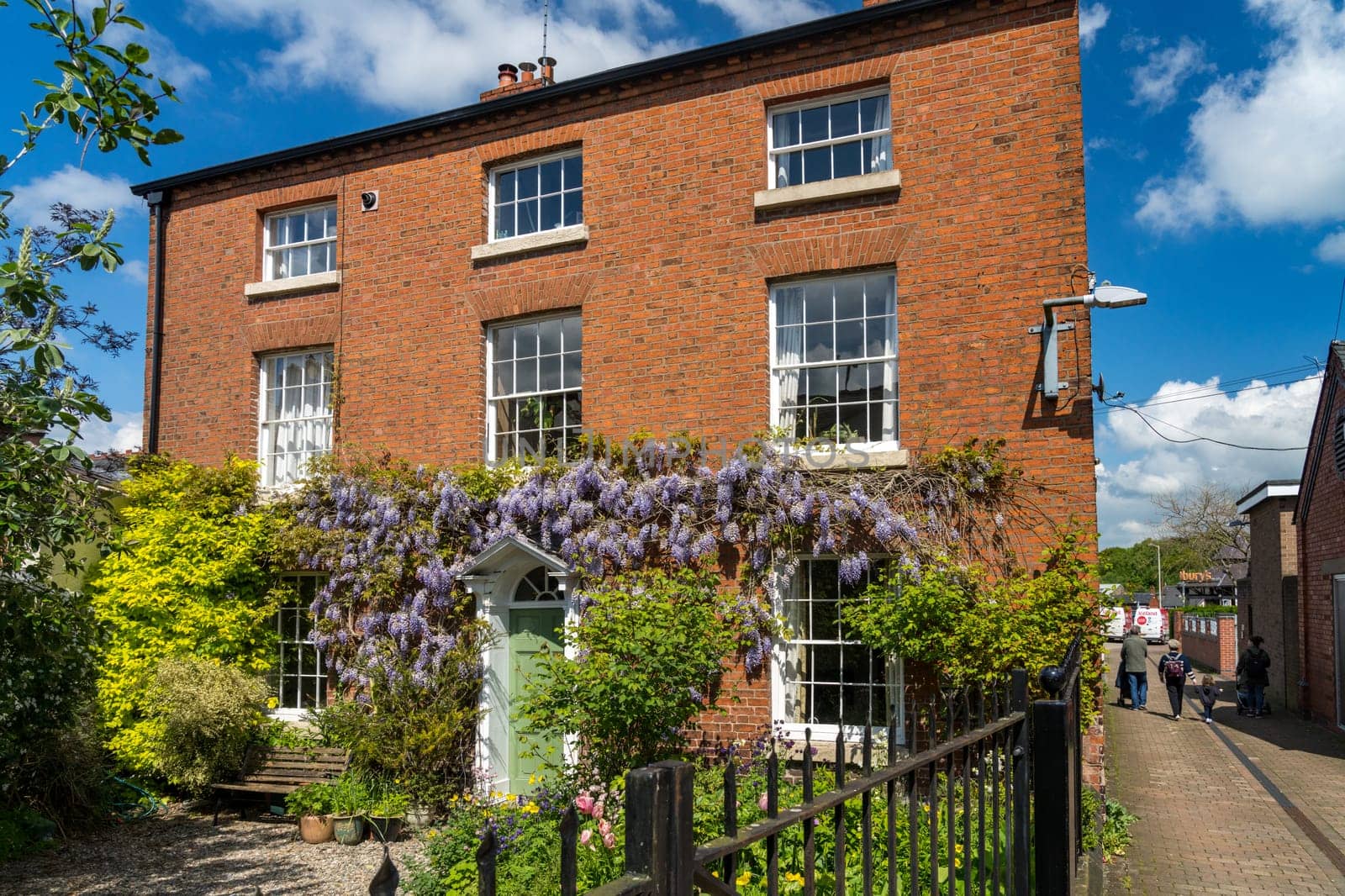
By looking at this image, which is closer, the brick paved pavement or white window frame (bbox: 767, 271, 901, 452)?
the brick paved pavement

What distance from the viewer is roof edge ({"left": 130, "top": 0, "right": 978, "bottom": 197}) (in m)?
10.5

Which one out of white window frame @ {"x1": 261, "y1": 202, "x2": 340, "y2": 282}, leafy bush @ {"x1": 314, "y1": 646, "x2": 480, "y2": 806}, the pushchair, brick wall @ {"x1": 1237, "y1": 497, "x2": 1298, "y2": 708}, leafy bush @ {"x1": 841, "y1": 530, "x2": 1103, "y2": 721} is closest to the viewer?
leafy bush @ {"x1": 841, "y1": 530, "x2": 1103, "y2": 721}

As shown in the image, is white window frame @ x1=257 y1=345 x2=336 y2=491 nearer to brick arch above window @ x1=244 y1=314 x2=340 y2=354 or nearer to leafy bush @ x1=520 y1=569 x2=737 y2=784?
brick arch above window @ x1=244 y1=314 x2=340 y2=354

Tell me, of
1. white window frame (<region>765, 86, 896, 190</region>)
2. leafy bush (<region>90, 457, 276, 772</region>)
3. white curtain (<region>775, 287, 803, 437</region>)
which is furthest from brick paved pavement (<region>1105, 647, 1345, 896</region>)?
leafy bush (<region>90, 457, 276, 772</region>)

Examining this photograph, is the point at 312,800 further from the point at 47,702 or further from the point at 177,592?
the point at 177,592

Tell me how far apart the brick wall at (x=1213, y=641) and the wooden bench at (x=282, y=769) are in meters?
25.8

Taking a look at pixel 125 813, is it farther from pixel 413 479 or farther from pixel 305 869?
pixel 413 479

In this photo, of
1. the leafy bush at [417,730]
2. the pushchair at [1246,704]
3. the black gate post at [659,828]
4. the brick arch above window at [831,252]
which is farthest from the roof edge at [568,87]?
the pushchair at [1246,704]

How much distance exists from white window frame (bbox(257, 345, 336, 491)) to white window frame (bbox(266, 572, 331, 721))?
1.26 metres

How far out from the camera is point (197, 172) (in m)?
14.5

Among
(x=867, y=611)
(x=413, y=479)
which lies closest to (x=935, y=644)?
(x=867, y=611)

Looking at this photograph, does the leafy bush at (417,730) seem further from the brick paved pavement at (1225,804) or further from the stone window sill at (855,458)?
the brick paved pavement at (1225,804)

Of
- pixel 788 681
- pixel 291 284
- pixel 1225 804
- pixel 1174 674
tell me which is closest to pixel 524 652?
pixel 788 681

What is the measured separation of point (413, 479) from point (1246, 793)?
433 inches
